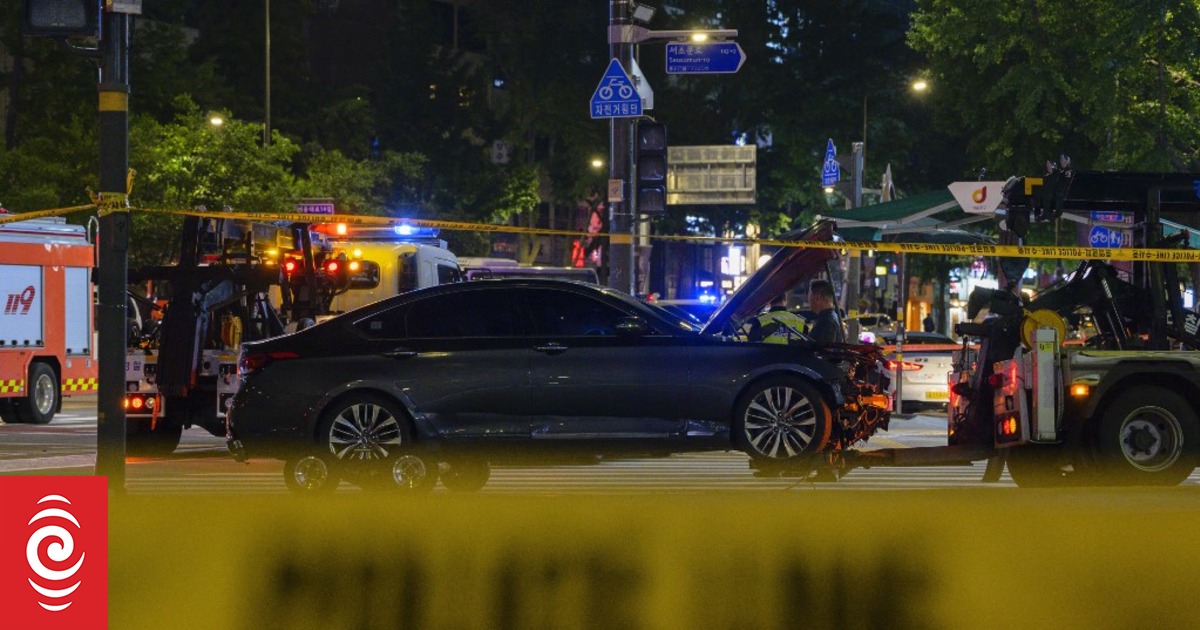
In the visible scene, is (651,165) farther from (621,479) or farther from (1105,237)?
(1105,237)

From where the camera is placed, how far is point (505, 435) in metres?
13.4

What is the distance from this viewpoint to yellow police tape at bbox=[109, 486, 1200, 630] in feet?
24.6

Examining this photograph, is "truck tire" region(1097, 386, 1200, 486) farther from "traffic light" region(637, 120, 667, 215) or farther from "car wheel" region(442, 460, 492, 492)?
"traffic light" region(637, 120, 667, 215)

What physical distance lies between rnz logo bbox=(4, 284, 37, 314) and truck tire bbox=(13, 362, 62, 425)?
844 mm

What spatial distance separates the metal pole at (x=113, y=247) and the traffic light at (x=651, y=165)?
10704 millimetres

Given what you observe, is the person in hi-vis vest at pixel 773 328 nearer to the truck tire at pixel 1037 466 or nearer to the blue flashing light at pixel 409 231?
the truck tire at pixel 1037 466

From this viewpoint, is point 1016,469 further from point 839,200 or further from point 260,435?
point 839,200

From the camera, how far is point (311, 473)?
44.0ft

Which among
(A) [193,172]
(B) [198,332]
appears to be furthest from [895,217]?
(A) [193,172]

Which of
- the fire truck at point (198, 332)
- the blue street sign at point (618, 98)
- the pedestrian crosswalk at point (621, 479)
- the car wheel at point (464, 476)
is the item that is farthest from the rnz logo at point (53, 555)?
the blue street sign at point (618, 98)

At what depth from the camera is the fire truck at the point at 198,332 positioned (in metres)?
17.8

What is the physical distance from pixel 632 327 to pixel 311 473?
2.56 metres

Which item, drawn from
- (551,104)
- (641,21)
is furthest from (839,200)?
(641,21)

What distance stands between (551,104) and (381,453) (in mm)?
50317
